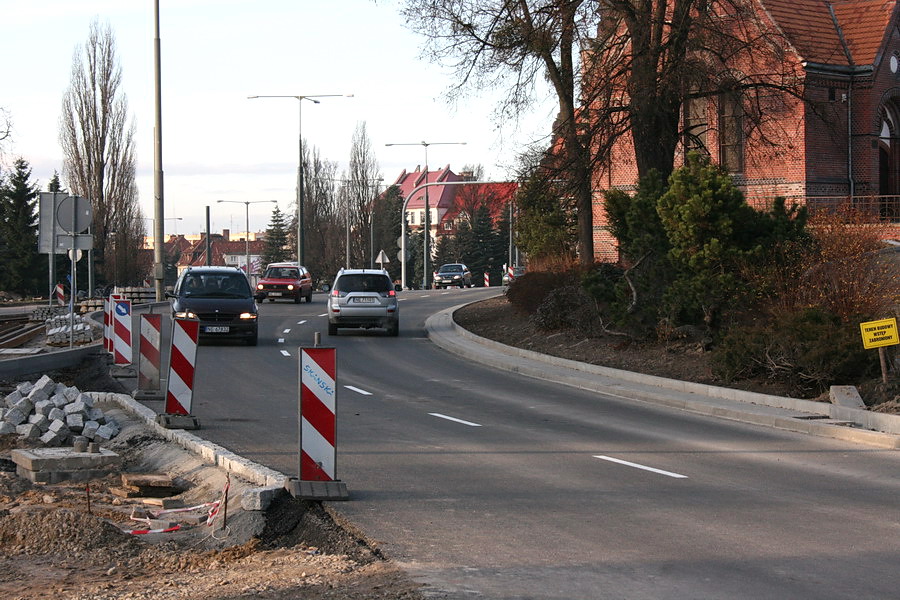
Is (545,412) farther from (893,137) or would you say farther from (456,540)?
(893,137)

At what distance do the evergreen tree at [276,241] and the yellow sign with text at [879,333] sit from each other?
10571 centimetres

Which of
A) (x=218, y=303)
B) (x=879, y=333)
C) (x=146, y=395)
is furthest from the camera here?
(x=218, y=303)

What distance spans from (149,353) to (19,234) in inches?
2360

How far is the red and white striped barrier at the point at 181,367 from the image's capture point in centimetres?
1299

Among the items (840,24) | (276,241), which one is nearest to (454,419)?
(840,24)

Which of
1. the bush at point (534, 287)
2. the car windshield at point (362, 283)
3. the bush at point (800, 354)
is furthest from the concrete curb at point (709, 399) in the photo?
the car windshield at point (362, 283)

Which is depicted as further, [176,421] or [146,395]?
[146,395]

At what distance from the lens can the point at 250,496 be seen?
838 cm

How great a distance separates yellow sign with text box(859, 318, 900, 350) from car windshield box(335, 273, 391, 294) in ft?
57.3

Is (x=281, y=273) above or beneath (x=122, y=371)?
above

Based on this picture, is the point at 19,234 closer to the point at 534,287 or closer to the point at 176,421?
the point at 534,287

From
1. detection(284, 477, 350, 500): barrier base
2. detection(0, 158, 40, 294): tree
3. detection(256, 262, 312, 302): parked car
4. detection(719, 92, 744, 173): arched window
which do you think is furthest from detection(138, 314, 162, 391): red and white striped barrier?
detection(0, 158, 40, 294): tree

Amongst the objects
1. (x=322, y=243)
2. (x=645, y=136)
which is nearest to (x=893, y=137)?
(x=645, y=136)

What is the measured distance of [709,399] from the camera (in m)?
17.0
